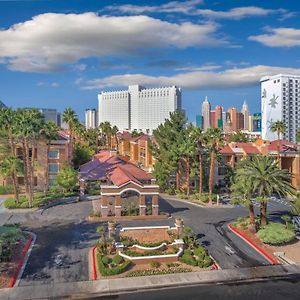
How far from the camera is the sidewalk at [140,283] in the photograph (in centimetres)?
2606

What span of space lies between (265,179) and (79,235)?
806 inches

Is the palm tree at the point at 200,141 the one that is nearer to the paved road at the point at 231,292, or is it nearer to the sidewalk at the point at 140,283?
the sidewalk at the point at 140,283

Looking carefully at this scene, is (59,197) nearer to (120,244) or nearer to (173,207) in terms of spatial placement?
(173,207)

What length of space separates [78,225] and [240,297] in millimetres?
22431

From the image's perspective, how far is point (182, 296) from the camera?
26031 mm

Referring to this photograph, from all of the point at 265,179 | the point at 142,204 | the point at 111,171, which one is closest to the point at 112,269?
the point at 142,204

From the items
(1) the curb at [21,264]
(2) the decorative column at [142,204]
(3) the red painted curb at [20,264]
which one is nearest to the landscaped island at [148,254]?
(1) the curb at [21,264]

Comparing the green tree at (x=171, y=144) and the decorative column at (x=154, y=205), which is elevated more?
the green tree at (x=171, y=144)

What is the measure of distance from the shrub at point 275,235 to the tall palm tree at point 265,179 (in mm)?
3097

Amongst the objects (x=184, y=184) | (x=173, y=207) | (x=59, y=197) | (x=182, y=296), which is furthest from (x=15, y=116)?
(x=182, y=296)

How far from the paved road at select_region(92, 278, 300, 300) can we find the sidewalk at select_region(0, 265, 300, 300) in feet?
2.17

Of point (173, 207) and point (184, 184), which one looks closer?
point (173, 207)

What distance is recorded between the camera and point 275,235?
120 ft

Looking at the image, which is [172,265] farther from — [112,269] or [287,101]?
[287,101]
